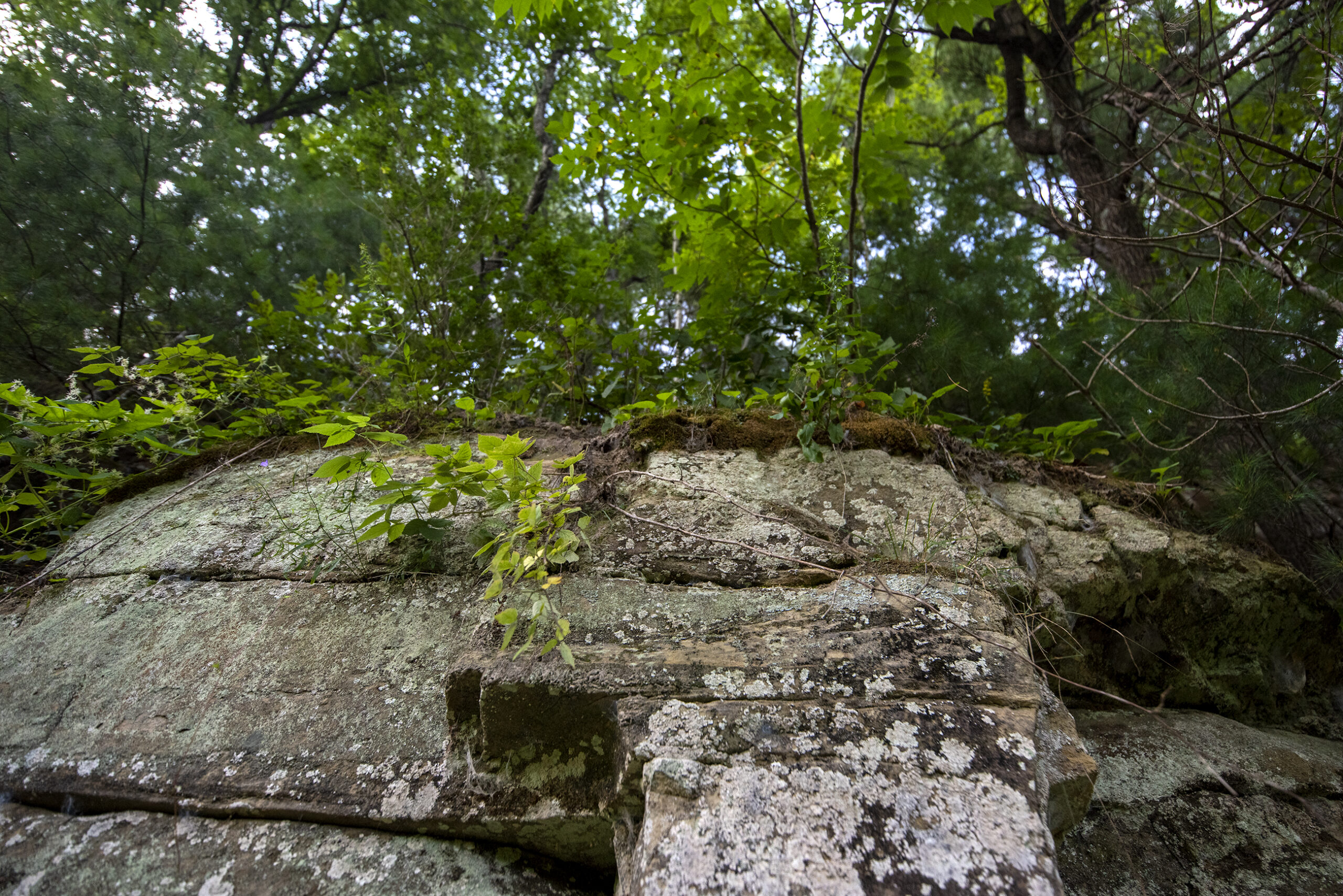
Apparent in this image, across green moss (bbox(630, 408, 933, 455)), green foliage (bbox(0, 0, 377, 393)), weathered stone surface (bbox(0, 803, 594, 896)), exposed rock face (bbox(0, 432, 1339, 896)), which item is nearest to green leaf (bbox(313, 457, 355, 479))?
exposed rock face (bbox(0, 432, 1339, 896))

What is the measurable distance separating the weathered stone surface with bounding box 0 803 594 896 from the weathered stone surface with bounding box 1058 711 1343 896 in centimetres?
155

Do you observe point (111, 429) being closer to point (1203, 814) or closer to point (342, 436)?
point (342, 436)

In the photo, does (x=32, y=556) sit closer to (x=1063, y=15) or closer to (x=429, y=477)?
(x=429, y=477)

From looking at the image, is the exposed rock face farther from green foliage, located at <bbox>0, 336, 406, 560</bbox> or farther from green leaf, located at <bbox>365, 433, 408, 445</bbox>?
green leaf, located at <bbox>365, 433, 408, 445</bbox>

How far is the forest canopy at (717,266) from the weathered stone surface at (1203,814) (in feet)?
2.65

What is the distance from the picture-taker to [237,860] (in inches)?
58.3

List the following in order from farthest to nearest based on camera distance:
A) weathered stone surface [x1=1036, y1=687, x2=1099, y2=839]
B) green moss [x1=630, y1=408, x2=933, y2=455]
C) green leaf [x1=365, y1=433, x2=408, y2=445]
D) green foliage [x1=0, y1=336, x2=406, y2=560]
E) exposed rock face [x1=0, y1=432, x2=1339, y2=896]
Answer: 1. green moss [x1=630, y1=408, x2=933, y2=455]
2. green foliage [x1=0, y1=336, x2=406, y2=560]
3. green leaf [x1=365, y1=433, x2=408, y2=445]
4. weathered stone surface [x1=1036, y1=687, x2=1099, y2=839]
5. exposed rock face [x1=0, y1=432, x2=1339, y2=896]

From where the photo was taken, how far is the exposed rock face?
1.35 metres

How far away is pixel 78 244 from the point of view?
315cm

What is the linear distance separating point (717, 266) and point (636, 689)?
2565 millimetres

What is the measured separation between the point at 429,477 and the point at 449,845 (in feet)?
3.23

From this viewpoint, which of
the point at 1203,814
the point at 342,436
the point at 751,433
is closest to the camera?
the point at 342,436

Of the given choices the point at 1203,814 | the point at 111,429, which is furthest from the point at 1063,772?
the point at 111,429

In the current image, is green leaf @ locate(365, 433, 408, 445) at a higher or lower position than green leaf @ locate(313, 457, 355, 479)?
higher
